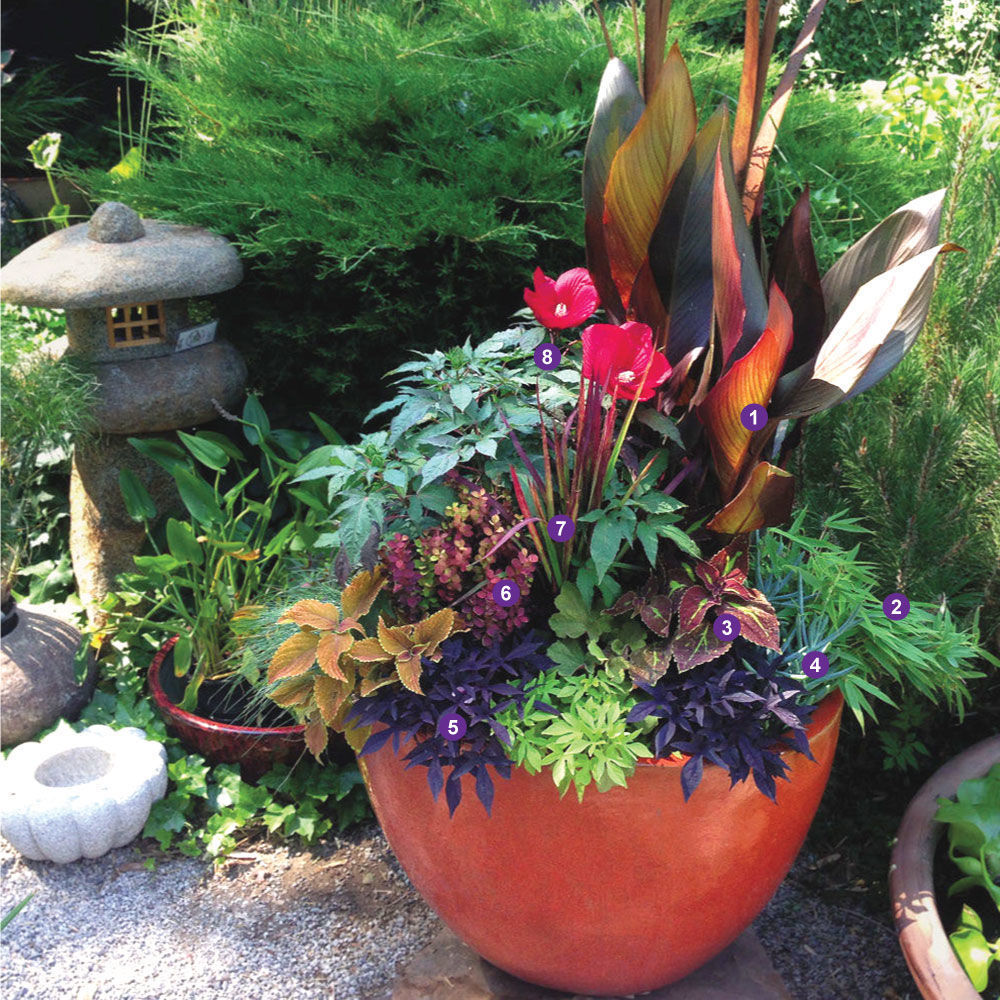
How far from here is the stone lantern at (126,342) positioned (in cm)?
230

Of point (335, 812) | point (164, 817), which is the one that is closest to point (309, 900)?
point (335, 812)

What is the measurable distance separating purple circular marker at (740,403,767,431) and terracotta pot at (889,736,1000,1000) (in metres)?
0.81

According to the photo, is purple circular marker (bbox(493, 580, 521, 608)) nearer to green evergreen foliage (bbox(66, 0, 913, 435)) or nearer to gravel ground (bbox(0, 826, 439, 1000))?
gravel ground (bbox(0, 826, 439, 1000))

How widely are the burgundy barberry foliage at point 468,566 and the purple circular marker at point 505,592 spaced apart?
0.7 inches

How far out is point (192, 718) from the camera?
2.28 meters

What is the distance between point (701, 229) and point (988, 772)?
1048 millimetres

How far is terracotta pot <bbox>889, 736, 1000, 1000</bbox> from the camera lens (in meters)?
1.48

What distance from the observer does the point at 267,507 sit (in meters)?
2.31

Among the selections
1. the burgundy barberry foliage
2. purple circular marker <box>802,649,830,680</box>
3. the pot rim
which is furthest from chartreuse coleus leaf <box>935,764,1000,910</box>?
the pot rim

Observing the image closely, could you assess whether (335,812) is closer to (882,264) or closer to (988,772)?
(988,772)

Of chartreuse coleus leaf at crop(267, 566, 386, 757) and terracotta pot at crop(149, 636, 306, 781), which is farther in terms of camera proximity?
terracotta pot at crop(149, 636, 306, 781)

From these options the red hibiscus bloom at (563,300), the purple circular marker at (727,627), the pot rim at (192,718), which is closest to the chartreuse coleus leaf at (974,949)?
the purple circular marker at (727,627)

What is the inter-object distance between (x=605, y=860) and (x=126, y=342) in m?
1.70

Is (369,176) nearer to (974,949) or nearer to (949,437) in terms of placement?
(949,437)
